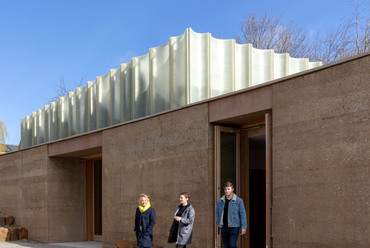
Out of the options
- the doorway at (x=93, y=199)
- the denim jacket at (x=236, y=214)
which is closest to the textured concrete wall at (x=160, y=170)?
the denim jacket at (x=236, y=214)

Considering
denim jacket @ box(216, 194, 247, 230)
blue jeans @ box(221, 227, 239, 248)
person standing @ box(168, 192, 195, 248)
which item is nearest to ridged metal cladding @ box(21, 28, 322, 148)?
person standing @ box(168, 192, 195, 248)

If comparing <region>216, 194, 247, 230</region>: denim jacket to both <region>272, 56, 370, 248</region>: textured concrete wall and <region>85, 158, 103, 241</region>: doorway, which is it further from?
<region>85, 158, 103, 241</region>: doorway

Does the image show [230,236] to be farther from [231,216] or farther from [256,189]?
[256,189]

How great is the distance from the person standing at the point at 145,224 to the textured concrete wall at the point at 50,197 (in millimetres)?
9744

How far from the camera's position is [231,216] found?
918 cm

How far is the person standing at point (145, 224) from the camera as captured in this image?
32.5 ft

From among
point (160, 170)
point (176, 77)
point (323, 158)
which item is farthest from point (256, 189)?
point (176, 77)

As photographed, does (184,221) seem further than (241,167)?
No

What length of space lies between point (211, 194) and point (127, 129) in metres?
4.24

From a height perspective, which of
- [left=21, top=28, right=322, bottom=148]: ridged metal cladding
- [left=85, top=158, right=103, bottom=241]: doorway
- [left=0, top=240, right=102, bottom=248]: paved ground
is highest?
[left=21, top=28, right=322, bottom=148]: ridged metal cladding

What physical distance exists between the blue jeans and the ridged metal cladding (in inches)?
220

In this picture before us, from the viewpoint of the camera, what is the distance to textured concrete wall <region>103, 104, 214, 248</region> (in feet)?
38.9

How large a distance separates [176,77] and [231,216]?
21.6 feet

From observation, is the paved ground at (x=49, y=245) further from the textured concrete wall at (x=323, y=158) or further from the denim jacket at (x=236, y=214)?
the textured concrete wall at (x=323, y=158)
